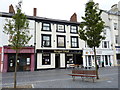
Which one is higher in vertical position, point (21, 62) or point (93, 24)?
point (93, 24)

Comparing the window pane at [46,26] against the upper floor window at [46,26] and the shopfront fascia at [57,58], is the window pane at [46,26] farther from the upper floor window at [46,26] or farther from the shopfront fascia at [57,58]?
the shopfront fascia at [57,58]

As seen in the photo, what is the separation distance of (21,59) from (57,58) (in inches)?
260

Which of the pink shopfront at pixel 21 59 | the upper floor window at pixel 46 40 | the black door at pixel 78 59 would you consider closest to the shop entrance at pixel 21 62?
the pink shopfront at pixel 21 59

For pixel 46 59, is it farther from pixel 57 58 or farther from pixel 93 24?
pixel 93 24

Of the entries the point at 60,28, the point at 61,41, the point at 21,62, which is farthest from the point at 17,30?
the point at 60,28

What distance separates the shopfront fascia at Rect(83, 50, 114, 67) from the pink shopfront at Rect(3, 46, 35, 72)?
10.8 metres

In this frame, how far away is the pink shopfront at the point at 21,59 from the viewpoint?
18.1 m

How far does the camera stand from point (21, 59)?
63.0ft

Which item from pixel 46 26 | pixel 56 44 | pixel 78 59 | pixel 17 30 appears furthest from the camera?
pixel 78 59

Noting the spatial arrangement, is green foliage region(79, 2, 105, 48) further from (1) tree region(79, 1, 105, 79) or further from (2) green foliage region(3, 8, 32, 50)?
(2) green foliage region(3, 8, 32, 50)

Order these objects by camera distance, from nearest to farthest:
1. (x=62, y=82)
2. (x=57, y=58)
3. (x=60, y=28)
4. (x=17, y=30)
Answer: (x=17, y=30)
(x=62, y=82)
(x=57, y=58)
(x=60, y=28)

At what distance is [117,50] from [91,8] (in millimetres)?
19934

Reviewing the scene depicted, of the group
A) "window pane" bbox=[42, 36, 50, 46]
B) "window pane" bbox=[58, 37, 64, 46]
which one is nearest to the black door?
"window pane" bbox=[58, 37, 64, 46]

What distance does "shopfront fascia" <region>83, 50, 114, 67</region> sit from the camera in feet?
78.8
